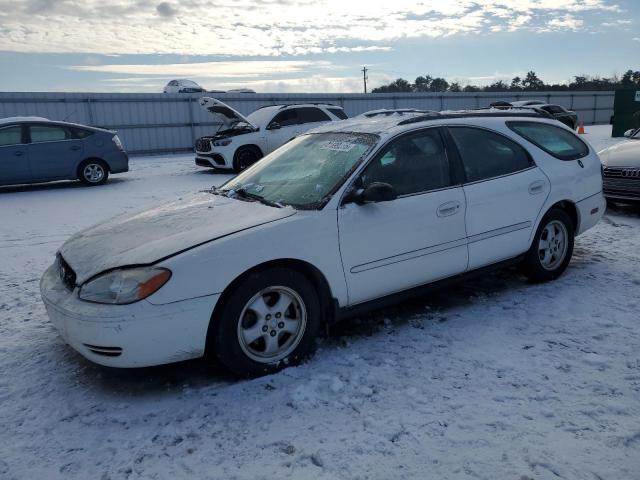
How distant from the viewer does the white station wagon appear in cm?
296

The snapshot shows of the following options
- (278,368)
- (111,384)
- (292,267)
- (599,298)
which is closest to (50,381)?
(111,384)

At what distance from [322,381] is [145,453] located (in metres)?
1.04

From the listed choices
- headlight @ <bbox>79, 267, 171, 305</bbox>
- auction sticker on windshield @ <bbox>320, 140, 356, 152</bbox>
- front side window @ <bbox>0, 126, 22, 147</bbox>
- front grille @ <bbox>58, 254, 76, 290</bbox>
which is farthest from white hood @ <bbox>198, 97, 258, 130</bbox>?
headlight @ <bbox>79, 267, 171, 305</bbox>

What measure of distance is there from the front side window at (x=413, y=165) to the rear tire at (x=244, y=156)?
9.43 meters

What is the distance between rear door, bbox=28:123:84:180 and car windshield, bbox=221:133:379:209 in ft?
27.3

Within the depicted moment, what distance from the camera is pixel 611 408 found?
2.78 m

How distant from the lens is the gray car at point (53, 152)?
428 inches

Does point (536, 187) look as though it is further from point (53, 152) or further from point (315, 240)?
point (53, 152)

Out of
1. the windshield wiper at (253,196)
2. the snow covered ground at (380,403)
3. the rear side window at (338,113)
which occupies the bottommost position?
the snow covered ground at (380,403)

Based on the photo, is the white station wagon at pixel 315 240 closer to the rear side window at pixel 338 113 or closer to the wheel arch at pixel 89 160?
the wheel arch at pixel 89 160

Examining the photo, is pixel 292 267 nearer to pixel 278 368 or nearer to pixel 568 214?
pixel 278 368

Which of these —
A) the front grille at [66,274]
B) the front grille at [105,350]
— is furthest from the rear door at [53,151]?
the front grille at [105,350]

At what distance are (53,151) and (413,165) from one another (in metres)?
9.64

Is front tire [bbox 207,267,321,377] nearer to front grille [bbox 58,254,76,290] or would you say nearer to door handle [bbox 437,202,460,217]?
front grille [bbox 58,254,76,290]
